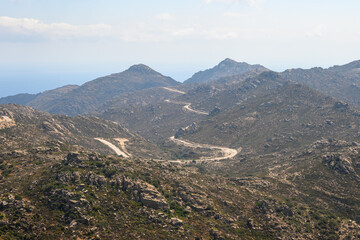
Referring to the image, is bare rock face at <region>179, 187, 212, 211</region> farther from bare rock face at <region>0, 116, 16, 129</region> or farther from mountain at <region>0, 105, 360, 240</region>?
bare rock face at <region>0, 116, 16, 129</region>

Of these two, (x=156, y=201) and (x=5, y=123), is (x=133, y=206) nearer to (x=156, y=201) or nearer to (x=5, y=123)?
(x=156, y=201)

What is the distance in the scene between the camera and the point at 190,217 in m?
74.4

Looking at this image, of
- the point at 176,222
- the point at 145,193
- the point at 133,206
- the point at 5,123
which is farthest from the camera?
the point at 5,123

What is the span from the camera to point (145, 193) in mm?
76062

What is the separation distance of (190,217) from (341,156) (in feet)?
242

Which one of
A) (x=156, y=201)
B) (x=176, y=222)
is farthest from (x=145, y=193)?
(x=176, y=222)

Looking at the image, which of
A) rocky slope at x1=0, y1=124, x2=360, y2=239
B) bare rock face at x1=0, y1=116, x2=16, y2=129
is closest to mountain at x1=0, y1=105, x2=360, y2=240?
rocky slope at x1=0, y1=124, x2=360, y2=239

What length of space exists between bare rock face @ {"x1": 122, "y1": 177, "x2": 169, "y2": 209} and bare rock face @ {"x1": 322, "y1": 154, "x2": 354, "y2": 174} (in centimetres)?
7333

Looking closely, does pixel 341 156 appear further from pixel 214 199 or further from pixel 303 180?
pixel 214 199

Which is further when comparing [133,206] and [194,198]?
[194,198]

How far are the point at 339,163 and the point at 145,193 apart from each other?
79.4m

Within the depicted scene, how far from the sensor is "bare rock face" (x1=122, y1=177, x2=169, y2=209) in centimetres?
7394

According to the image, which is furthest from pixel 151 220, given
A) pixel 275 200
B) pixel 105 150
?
pixel 105 150

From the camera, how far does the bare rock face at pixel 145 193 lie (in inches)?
2911
